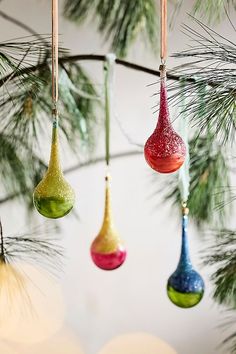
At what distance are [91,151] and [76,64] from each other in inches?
6.3

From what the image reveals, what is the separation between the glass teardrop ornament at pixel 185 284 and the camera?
2.67 feet

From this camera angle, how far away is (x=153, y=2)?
105 cm

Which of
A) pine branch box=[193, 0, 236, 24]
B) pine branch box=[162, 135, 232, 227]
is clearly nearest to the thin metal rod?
pine branch box=[193, 0, 236, 24]

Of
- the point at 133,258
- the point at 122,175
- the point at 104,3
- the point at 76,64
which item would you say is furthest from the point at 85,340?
the point at 104,3

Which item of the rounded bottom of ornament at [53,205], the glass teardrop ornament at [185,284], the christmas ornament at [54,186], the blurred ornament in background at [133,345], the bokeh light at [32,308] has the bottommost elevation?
the blurred ornament in background at [133,345]

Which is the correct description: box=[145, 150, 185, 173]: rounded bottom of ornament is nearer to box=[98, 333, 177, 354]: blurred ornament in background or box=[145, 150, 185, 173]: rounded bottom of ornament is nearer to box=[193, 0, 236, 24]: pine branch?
box=[193, 0, 236, 24]: pine branch

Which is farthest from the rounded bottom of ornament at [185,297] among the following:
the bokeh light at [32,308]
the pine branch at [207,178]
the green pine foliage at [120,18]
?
the green pine foliage at [120,18]

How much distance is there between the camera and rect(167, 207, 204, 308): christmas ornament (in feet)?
2.67

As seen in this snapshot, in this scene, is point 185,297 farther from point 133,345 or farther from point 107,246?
→ point 133,345

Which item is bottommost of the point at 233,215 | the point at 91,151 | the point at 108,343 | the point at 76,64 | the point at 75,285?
the point at 108,343

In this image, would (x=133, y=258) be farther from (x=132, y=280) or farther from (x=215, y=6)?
(x=215, y=6)

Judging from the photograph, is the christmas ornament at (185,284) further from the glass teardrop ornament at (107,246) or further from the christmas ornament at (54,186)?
the christmas ornament at (54,186)

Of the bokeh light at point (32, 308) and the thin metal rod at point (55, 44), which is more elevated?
the thin metal rod at point (55, 44)

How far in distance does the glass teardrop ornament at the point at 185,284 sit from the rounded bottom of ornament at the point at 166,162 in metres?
0.17
